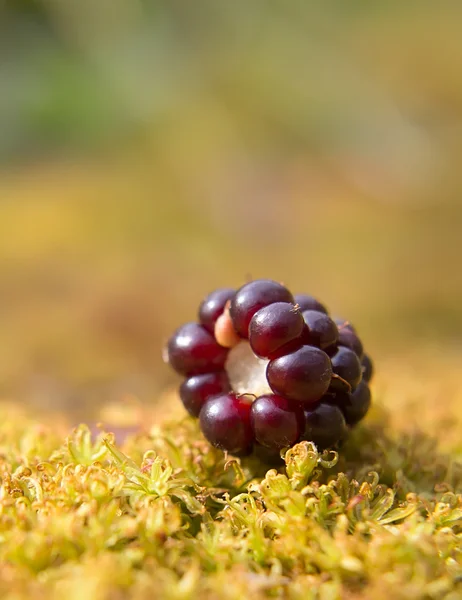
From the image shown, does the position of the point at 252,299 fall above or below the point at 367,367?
above

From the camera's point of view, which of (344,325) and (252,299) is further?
(344,325)

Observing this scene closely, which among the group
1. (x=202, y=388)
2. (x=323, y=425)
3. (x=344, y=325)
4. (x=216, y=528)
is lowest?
(x=216, y=528)

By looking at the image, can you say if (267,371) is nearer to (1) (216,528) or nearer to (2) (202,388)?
(2) (202,388)

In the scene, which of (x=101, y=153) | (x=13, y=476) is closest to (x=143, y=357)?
(x=13, y=476)

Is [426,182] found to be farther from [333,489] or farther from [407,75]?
[333,489]

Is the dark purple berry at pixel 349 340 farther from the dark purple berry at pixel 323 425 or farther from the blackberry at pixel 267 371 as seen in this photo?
the dark purple berry at pixel 323 425

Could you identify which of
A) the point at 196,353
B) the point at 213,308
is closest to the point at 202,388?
the point at 196,353
